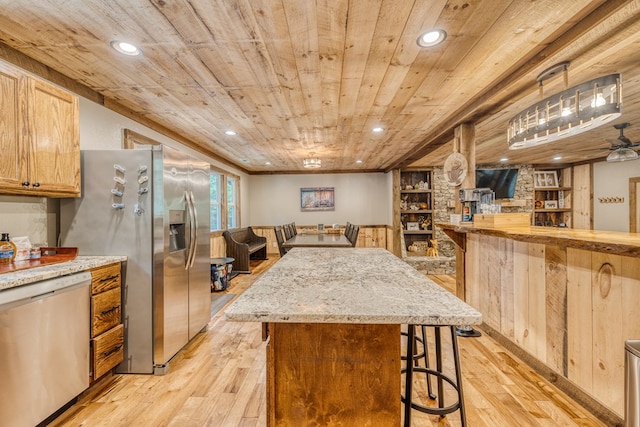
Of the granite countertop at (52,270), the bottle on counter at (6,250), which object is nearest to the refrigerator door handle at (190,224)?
the granite countertop at (52,270)

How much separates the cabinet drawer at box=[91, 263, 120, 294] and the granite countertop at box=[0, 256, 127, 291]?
5cm

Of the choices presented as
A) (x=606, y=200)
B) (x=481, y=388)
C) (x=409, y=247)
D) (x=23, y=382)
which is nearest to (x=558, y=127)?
(x=481, y=388)

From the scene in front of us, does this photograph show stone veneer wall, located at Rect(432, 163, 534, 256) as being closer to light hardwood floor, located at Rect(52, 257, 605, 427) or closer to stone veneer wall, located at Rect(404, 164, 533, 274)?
stone veneer wall, located at Rect(404, 164, 533, 274)

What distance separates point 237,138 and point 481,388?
13.7 ft

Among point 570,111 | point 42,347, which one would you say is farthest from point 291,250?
point 570,111

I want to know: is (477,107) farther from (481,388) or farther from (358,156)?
(358,156)

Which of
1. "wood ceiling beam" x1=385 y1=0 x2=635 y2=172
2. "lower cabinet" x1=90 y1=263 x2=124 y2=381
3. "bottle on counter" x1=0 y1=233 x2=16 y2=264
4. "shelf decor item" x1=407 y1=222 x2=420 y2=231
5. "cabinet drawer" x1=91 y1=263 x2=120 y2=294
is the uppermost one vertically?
"wood ceiling beam" x1=385 y1=0 x2=635 y2=172

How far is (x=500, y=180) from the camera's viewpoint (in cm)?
720

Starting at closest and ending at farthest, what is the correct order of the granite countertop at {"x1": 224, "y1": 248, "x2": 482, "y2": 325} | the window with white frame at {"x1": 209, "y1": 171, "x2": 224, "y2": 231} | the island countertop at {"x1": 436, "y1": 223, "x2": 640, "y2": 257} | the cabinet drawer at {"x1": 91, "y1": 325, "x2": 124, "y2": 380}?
the granite countertop at {"x1": 224, "y1": 248, "x2": 482, "y2": 325} < the island countertop at {"x1": 436, "y1": 223, "x2": 640, "y2": 257} < the cabinet drawer at {"x1": 91, "y1": 325, "x2": 124, "y2": 380} < the window with white frame at {"x1": 209, "y1": 171, "x2": 224, "y2": 231}

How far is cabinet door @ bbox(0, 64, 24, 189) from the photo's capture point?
1.80m

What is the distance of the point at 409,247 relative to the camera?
24.7 ft

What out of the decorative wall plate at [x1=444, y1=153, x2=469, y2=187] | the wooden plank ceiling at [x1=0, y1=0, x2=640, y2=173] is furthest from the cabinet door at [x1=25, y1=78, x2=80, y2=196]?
the decorative wall plate at [x1=444, y1=153, x2=469, y2=187]

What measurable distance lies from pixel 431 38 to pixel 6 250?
3047mm

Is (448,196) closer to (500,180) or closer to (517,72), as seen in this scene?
(500,180)
